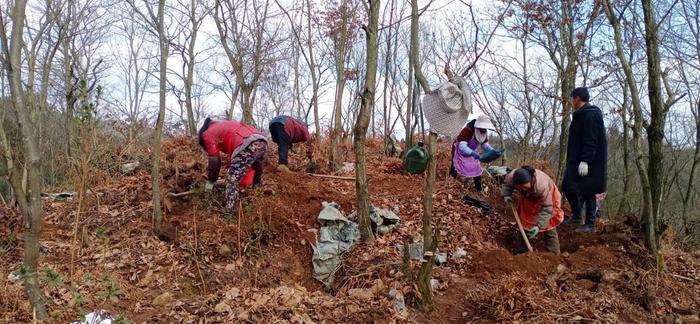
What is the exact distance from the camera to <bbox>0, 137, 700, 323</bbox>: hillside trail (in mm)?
3695

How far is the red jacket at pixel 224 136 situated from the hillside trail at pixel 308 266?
75cm

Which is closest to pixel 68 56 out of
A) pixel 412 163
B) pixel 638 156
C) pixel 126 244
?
pixel 126 244

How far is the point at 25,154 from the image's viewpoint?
265 centimetres

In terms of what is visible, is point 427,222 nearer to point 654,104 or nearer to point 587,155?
point 654,104

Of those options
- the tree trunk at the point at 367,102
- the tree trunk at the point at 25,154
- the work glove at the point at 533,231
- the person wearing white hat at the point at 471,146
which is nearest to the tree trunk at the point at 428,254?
the tree trunk at the point at 367,102

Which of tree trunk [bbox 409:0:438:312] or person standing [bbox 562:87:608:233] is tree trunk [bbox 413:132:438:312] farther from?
person standing [bbox 562:87:608:233]

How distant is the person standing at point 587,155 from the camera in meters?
5.16

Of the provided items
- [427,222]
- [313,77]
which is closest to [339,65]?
[313,77]

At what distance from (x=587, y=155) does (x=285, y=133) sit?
410cm

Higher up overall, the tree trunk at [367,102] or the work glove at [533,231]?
the tree trunk at [367,102]

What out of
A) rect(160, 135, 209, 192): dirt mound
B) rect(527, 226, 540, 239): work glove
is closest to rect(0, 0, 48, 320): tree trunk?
rect(160, 135, 209, 192): dirt mound

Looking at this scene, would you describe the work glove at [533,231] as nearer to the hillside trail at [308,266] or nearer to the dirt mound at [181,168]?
the hillside trail at [308,266]

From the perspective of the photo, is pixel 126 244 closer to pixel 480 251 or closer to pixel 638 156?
pixel 480 251

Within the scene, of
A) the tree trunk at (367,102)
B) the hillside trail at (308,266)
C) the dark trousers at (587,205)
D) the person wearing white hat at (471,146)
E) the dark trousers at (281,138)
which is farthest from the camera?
the dark trousers at (281,138)
